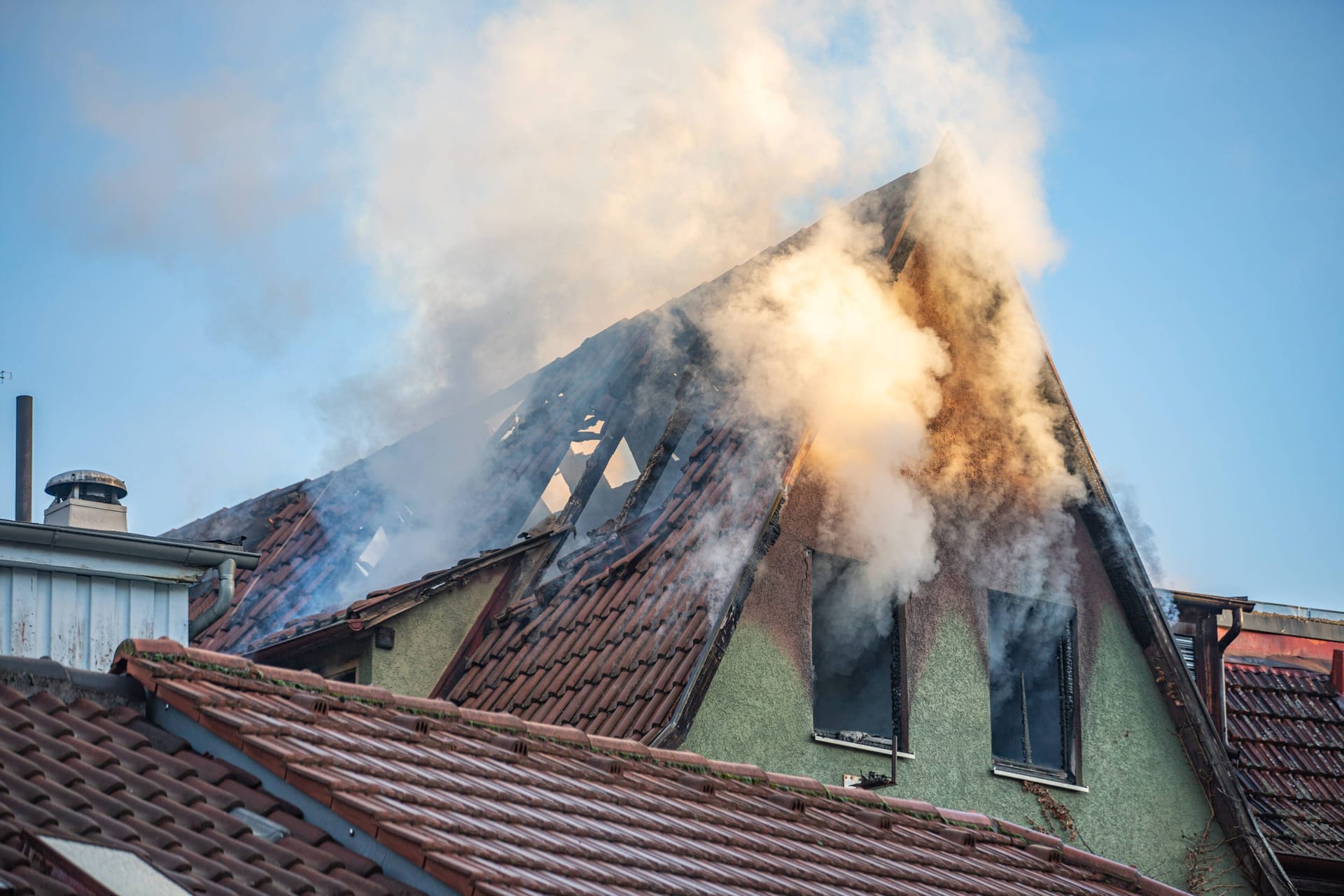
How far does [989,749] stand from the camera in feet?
36.1

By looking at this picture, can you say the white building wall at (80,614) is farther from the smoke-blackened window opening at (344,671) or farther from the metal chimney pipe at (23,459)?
the metal chimney pipe at (23,459)

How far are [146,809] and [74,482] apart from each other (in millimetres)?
5947

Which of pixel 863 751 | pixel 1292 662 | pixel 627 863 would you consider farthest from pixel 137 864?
pixel 1292 662

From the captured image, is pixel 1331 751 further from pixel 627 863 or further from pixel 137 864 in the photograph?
pixel 137 864

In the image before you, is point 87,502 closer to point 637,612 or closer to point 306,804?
point 637,612

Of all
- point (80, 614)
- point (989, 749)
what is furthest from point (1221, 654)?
point (80, 614)

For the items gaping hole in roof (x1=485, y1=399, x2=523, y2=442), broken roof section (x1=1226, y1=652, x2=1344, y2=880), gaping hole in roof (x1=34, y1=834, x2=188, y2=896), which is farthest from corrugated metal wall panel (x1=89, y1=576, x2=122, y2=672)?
broken roof section (x1=1226, y1=652, x2=1344, y2=880)

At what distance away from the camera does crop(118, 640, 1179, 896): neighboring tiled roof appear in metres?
4.99

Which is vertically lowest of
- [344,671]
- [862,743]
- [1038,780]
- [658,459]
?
[1038,780]

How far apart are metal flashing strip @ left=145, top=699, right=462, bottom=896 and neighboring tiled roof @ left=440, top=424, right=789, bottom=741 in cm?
377

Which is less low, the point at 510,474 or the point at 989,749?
the point at 510,474

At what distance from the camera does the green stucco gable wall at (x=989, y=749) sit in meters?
9.74

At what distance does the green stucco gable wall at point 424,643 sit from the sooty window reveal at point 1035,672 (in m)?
3.97

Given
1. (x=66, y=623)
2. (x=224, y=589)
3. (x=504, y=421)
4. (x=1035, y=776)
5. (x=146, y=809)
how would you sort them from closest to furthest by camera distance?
1. (x=146, y=809)
2. (x=66, y=623)
3. (x=224, y=589)
4. (x=1035, y=776)
5. (x=504, y=421)
